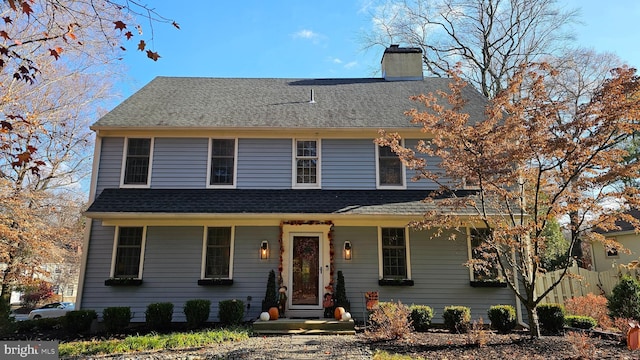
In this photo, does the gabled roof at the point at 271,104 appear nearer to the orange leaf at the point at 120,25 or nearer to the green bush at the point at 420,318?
the green bush at the point at 420,318

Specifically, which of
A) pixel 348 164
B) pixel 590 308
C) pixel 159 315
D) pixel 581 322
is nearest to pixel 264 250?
pixel 159 315

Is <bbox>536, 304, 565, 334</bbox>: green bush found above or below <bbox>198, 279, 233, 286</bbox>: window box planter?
below

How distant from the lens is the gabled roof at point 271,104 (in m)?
10.6

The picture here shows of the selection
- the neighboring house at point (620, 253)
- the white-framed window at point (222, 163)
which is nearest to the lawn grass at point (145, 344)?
the white-framed window at point (222, 163)

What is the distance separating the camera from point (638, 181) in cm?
1956

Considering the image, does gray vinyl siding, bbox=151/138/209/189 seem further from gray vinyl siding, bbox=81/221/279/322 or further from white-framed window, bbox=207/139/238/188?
gray vinyl siding, bbox=81/221/279/322

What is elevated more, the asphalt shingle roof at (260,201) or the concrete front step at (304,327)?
the asphalt shingle roof at (260,201)

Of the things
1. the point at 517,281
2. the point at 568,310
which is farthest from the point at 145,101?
the point at 568,310

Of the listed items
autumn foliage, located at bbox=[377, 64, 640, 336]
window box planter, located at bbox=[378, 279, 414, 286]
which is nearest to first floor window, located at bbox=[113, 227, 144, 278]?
window box planter, located at bbox=[378, 279, 414, 286]

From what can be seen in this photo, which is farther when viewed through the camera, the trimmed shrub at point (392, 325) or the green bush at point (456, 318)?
the green bush at point (456, 318)

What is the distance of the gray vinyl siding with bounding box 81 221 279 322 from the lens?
9516mm

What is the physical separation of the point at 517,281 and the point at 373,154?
493cm

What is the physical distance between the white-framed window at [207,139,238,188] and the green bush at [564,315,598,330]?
8709mm

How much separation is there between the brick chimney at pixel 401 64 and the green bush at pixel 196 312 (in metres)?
9.82
